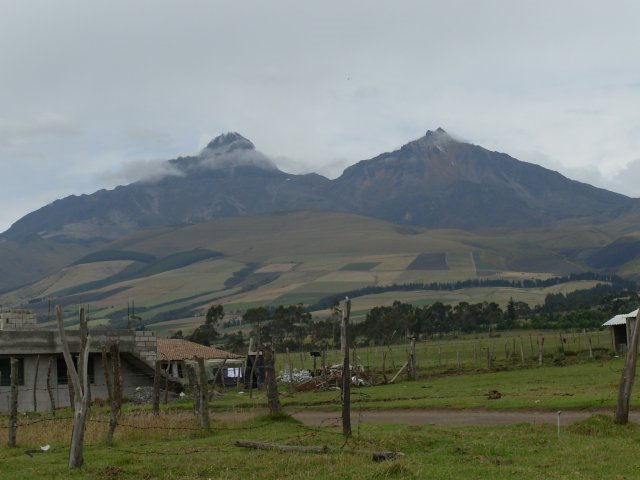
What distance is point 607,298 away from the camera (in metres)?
134

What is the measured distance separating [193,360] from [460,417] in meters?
30.8

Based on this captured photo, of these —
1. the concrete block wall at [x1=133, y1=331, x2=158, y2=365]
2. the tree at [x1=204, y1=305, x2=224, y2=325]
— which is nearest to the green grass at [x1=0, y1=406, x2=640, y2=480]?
the concrete block wall at [x1=133, y1=331, x2=158, y2=365]

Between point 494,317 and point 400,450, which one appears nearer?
point 400,450

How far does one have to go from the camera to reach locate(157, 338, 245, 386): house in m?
60.3

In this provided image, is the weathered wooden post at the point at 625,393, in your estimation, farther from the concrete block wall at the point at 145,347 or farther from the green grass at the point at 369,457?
the concrete block wall at the point at 145,347

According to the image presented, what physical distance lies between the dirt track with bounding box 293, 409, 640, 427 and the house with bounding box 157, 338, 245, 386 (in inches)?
966

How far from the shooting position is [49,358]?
46.0 metres

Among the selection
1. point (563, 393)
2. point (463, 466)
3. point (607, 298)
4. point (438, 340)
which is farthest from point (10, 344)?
point (607, 298)

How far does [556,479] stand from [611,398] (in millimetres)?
16037

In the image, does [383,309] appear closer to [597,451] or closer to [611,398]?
[611,398]

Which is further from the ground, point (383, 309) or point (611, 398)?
point (383, 309)

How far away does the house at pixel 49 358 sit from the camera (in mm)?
45625

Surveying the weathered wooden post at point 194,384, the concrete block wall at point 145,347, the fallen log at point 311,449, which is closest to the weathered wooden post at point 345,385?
the fallen log at point 311,449

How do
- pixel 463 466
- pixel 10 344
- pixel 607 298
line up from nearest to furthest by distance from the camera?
1. pixel 463 466
2. pixel 10 344
3. pixel 607 298
